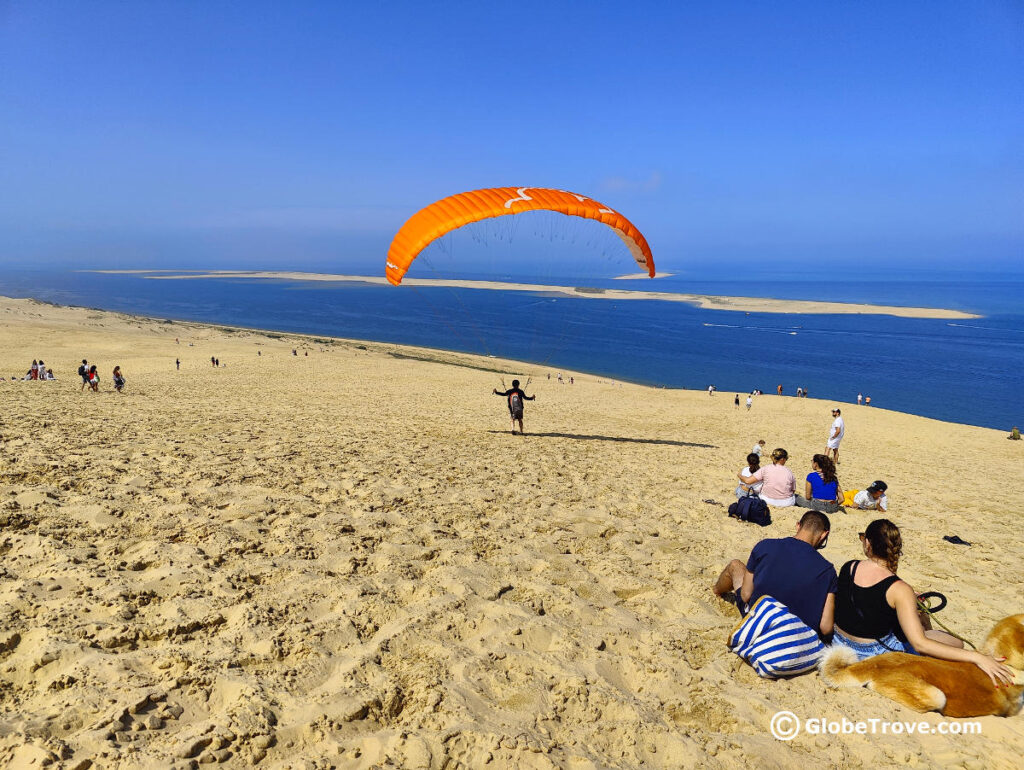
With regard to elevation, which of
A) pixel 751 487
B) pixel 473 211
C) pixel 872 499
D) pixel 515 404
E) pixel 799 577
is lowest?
pixel 872 499

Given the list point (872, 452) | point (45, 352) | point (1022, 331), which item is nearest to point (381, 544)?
point (872, 452)

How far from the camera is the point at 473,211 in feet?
32.5

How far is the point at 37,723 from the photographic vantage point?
8.11 feet

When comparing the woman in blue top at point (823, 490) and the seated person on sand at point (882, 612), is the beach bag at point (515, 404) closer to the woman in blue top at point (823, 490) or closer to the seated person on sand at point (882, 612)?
the woman in blue top at point (823, 490)

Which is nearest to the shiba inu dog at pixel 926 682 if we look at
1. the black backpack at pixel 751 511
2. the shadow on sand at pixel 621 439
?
the black backpack at pixel 751 511

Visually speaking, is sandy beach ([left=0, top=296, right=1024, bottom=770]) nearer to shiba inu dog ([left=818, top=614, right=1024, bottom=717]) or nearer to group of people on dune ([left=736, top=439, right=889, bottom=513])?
shiba inu dog ([left=818, top=614, right=1024, bottom=717])

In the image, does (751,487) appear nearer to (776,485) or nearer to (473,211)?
(776,485)

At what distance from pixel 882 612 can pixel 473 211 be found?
8516mm

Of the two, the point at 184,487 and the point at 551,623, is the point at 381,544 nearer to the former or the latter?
the point at 551,623

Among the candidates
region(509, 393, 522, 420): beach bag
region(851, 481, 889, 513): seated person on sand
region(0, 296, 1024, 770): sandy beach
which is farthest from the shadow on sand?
region(851, 481, 889, 513): seated person on sand

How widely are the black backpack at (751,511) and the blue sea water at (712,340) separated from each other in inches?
1401

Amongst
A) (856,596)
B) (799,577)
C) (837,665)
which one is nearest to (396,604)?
(799,577)

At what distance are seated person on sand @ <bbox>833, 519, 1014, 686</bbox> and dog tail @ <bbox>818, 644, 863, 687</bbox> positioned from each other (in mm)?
58

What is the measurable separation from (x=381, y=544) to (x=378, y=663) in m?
1.75
